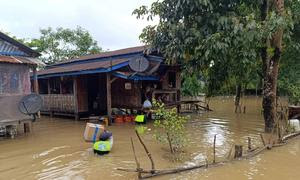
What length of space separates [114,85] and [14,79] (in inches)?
216

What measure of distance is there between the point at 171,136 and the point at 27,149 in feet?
14.5

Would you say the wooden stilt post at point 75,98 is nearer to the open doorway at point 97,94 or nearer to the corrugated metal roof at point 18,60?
the open doorway at point 97,94

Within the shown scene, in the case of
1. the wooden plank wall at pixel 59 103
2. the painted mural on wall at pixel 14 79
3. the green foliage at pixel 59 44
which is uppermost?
the green foliage at pixel 59 44

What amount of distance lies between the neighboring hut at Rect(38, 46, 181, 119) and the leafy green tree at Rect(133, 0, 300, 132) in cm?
219

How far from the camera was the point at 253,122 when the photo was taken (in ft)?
44.3

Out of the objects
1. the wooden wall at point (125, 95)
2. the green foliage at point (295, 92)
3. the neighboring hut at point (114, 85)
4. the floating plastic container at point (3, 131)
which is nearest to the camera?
the floating plastic container at point (3, 131)

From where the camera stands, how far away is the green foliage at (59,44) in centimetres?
3100

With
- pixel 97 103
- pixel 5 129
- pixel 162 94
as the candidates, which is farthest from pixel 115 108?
pixel 5 129

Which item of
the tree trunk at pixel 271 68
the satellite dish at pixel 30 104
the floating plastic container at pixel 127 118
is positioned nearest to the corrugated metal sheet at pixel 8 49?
the satellite dish at pixel 30 104

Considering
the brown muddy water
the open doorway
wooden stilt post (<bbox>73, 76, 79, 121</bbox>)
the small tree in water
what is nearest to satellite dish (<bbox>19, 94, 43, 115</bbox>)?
the brown muddy water

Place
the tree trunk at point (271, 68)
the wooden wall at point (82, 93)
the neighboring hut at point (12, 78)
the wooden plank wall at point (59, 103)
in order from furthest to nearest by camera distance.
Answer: the wooden wall at point (82, 93), the wooden plank wall at point (59, 103), the neighboring hut at point (12, 78), the tree trunk at point (271, 68)

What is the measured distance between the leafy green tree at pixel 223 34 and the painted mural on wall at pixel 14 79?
4.71 metres

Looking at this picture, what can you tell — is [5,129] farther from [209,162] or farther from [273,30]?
[273,30]

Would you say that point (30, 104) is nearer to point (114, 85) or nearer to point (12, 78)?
point (12, 78)
